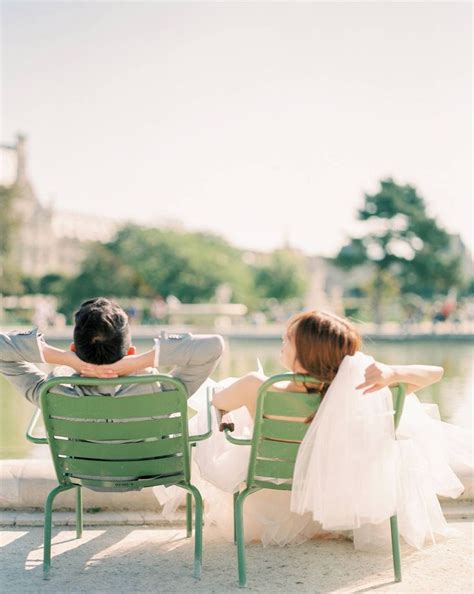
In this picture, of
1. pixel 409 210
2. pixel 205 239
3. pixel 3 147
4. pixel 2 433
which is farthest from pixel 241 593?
pixel 3 147

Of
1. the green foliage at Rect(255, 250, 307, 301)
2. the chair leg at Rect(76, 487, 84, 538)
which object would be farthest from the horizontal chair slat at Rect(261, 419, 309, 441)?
the green foliage at Rect(255, 250, 307, 301)

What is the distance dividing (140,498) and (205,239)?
58706 millimetres

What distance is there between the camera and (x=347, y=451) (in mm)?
3387

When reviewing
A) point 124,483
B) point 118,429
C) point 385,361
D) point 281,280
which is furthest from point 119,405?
point 281,280

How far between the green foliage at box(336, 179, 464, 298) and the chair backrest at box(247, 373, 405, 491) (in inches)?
1397

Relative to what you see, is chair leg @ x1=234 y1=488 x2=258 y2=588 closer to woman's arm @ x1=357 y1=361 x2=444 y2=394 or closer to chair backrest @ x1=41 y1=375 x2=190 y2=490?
chair backrest @ x1=41 y1=375 x2=190 y2=490

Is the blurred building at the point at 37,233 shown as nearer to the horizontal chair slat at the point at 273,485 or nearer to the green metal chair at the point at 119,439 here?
the green metal chair at the point at 119,439

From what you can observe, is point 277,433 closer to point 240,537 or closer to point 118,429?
point 240,537

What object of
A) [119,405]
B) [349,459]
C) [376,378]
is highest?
[376,378]

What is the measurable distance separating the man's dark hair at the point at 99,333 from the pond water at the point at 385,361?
13.6 feet

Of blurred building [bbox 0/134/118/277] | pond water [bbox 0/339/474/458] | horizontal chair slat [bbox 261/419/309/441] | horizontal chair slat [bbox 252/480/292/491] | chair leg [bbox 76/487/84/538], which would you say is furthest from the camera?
blurred building [bbox 0/134/118/277]

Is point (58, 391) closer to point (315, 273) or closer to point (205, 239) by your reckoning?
point (205, 239)

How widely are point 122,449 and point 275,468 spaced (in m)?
0.63

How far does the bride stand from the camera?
336 cm
